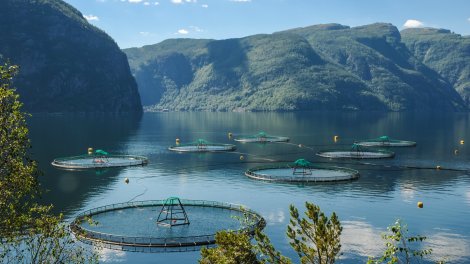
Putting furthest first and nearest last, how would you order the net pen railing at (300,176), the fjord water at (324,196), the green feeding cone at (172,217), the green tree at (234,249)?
the net pen railing at (300,176) < the green feeding cone at (172,217) < the fjord water at (324,196) < the green tree at (234,249)

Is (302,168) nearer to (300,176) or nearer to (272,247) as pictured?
(300,176)

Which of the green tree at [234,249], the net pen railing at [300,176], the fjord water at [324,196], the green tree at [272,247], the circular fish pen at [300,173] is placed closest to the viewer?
the green tree at [272,247]

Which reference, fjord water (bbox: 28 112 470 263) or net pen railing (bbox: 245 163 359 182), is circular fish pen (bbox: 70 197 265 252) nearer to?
fjord water (bbox: 28 112 470 263)

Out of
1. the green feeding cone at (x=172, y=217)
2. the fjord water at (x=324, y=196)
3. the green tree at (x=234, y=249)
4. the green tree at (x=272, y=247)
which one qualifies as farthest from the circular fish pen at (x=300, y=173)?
the green tree at (x=234, y=249)

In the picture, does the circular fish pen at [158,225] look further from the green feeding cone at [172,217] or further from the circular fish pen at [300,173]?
the circular fish pen at [300,173]

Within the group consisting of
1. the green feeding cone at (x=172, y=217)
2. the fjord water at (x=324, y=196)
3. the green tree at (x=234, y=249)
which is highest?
the green tree at (x=234, y=249)
